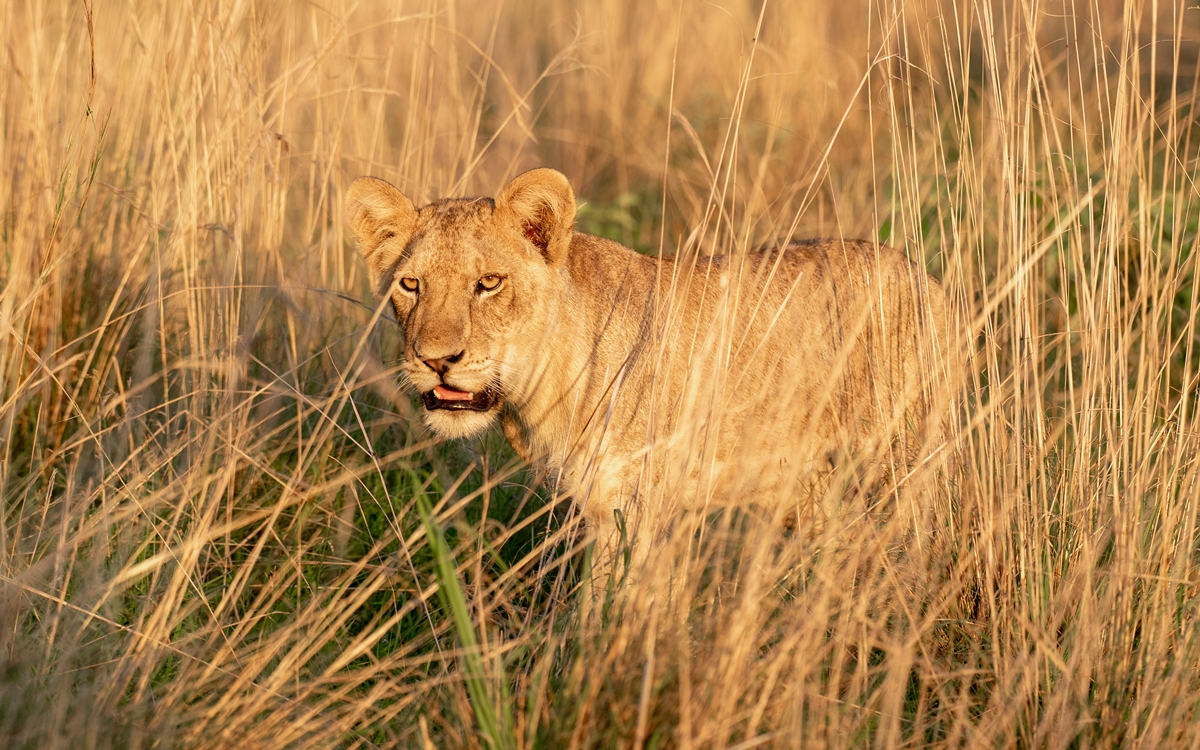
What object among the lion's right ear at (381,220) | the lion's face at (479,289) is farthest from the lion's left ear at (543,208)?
the lion's right ear at (381,220)

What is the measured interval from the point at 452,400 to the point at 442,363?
165 mm

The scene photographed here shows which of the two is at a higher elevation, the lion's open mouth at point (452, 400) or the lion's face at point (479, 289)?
the lion's face at point (479, 289)

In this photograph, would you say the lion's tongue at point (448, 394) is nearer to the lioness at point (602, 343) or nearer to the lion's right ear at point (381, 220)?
the lioness at point (602, 343)

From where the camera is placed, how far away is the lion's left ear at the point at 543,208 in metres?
3.52

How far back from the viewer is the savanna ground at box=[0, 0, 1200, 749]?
249 centimetres

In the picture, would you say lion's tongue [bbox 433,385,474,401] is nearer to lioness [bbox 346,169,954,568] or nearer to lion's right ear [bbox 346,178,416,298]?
lioness [bbox 346,169,954,568]

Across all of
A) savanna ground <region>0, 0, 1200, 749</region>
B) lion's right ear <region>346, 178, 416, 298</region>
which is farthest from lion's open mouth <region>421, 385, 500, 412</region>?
lion's right ear <region>346, 178, 416, 298</region>

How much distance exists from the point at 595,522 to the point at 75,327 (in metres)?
2.24

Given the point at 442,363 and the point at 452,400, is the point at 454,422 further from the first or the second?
the point at 442,363

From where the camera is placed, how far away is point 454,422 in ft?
11.5

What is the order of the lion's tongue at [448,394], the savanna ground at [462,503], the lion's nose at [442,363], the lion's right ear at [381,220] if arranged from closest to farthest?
the savanna ground at [462,503], the lion's nose at [442,363], the lion's tongue at [448,394], the lion's right ear at [381,220]

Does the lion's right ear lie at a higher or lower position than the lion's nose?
higher

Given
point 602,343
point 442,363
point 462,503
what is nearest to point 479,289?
point 442,363

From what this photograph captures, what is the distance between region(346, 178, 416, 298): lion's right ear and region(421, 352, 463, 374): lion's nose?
1.56 feet
